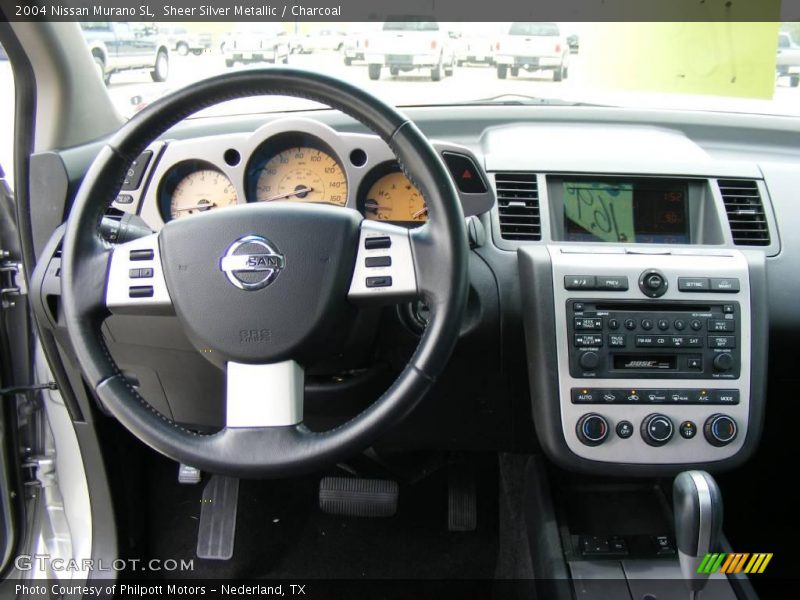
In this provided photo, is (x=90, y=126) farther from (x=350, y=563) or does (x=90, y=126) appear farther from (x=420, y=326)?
(x=350, y=563)

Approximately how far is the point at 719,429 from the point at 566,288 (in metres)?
0.45

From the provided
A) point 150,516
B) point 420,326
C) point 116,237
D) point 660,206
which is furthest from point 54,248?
point 660,206

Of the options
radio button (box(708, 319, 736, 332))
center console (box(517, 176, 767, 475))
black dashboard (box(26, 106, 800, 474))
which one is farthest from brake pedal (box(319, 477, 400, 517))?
radio button (box(708, 319, 736, 332))

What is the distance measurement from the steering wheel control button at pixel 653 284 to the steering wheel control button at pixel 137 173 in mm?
1106

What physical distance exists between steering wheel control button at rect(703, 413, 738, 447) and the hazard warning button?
2.31 ft

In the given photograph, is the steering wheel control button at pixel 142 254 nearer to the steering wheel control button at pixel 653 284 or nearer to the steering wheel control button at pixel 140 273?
the steering wheel control button at pixel 140 273

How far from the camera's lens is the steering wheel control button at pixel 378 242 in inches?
44.6

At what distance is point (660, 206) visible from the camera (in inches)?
65.2

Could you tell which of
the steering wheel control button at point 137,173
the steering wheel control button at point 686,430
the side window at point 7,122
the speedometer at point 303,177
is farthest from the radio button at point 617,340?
the side window at point 7,122

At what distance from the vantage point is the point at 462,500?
213 cm

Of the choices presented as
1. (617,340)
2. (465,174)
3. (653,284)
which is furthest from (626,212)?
(465,174)

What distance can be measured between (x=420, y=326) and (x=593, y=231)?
49cm

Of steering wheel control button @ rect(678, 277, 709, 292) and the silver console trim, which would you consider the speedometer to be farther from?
steering wheel control button @ rect(678, 277, 709, 292)

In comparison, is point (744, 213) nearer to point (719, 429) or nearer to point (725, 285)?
point (725, 285)
